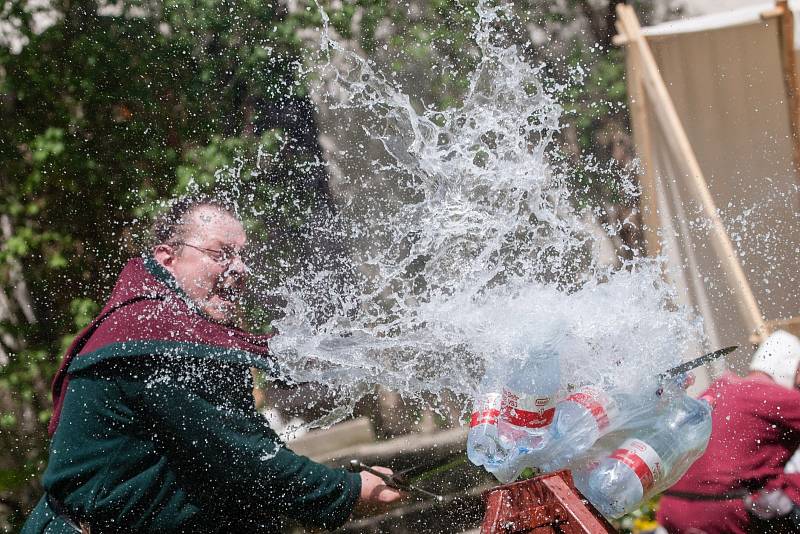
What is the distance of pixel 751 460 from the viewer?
274 cm

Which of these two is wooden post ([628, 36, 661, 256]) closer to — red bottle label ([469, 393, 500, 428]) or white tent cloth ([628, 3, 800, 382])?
white tent cloth ([628, 3, 800, 382])

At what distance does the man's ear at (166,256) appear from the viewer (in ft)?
8.56

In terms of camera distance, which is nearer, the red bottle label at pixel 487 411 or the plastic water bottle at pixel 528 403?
the plastic water bottle at pixel 528 403

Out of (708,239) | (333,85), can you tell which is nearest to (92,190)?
(333,85)

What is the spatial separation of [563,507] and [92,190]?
3.87 meters

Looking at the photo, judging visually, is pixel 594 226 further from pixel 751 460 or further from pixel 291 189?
pixel 751 460

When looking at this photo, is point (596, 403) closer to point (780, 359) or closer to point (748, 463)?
point (748, 463)

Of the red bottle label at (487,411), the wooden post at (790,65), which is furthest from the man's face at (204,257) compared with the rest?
the wooden post at (790,65)

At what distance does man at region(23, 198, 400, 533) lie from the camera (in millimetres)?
2326

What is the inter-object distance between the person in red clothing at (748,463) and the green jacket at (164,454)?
4.11 ft

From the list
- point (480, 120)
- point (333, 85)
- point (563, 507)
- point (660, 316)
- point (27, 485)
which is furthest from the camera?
point (333, 85)

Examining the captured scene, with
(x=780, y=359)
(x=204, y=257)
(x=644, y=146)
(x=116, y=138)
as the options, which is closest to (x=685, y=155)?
(x=644, y=146)

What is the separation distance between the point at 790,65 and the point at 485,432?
119 inches

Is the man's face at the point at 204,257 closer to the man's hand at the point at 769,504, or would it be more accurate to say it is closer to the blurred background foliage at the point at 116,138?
the man's hand at the point at 769,504
